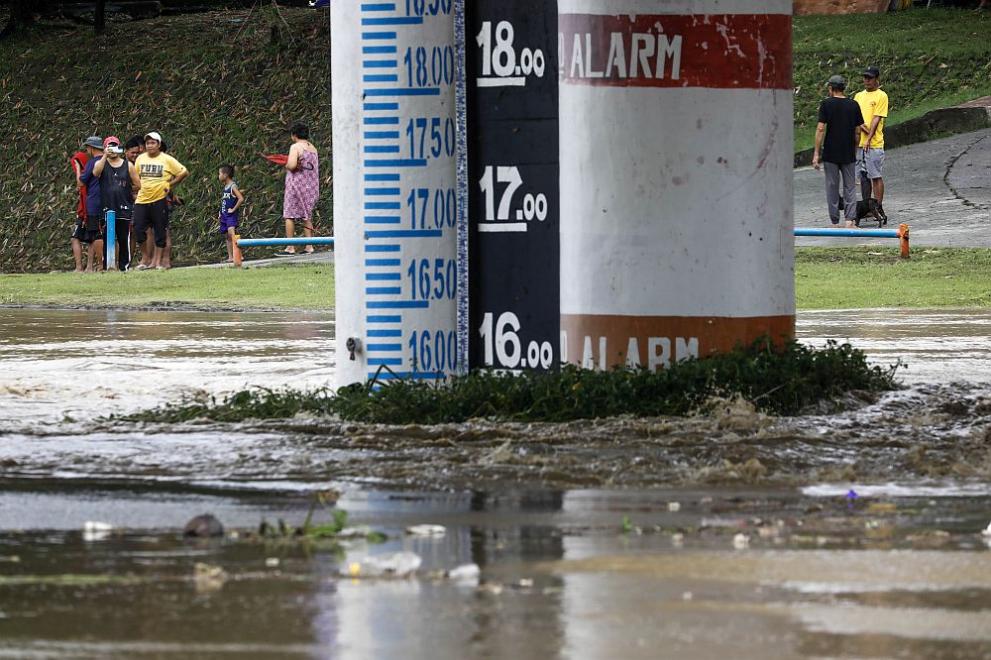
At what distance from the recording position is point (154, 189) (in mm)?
25984

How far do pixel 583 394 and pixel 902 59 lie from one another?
27.4 metres

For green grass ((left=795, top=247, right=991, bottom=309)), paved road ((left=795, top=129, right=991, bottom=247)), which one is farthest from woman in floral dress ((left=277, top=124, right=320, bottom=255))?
green grass ((left=795, top=247, right=991, bottom=309))

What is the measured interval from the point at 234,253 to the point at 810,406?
16597 millimetres

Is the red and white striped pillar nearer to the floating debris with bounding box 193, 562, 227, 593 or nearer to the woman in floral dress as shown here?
the floating debris with bounding box 193, 562, 227, 593

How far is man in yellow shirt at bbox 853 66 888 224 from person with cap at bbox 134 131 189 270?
8.59 m

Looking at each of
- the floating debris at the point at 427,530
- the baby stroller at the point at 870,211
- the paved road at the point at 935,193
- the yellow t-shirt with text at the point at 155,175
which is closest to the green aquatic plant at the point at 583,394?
the floating debris at the point at 427,530

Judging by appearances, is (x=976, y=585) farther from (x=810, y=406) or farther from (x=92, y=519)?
(x=810, y=406)

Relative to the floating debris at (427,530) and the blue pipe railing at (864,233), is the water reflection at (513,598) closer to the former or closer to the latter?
the floating debris at (427,530)

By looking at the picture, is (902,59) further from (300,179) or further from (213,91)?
(300,179)

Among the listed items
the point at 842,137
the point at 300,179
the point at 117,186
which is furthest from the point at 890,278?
the point at 117,186

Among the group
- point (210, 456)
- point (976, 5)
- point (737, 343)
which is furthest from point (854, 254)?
point (976, 5)

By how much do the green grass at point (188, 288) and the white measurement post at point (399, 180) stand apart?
9.77m

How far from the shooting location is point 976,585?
16.4 ft

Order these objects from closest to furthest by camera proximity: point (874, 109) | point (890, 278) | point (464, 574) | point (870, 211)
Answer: point (464, 574) < point (890, 278) < point (870, 211) < point (874, 109)
